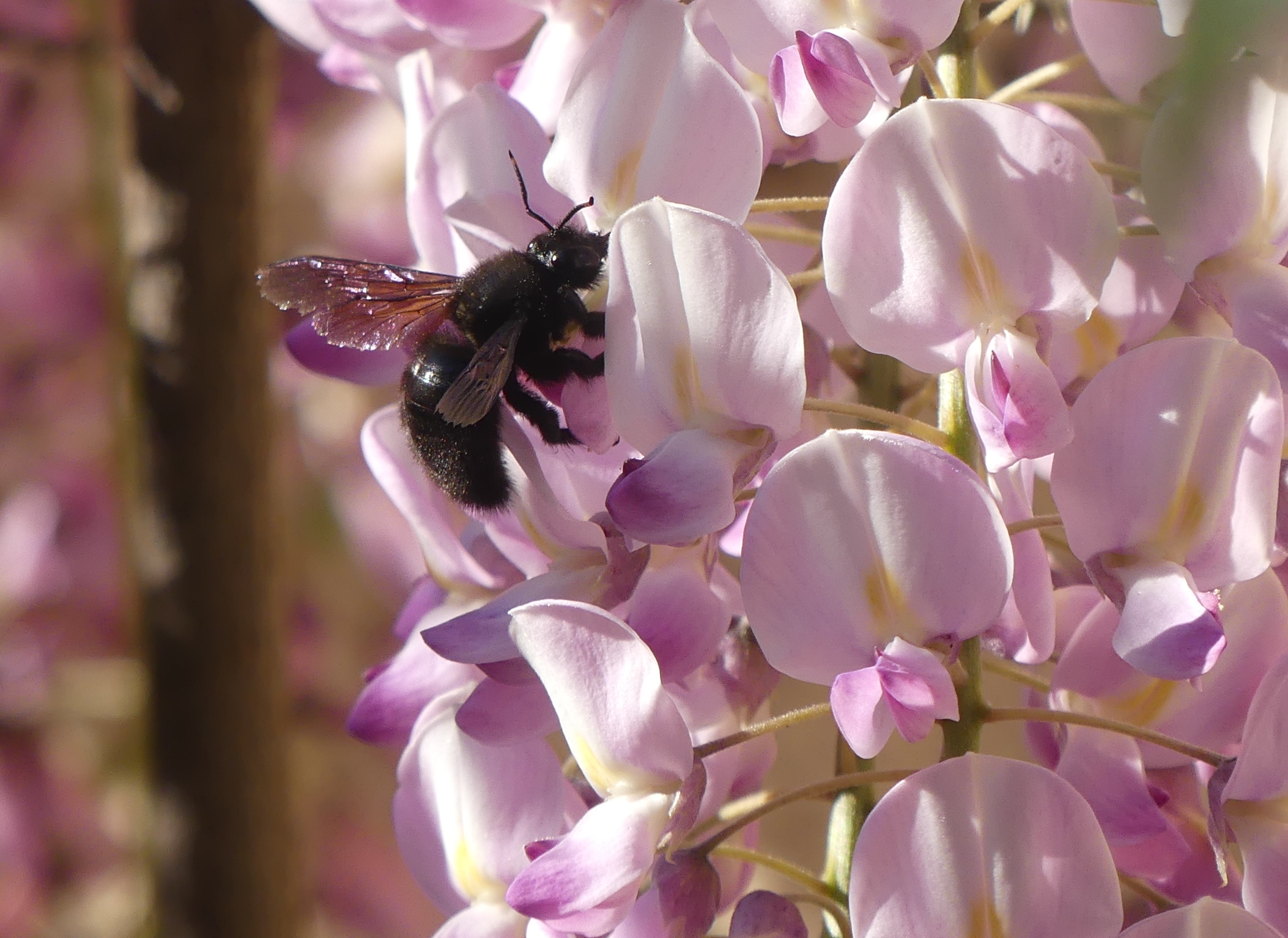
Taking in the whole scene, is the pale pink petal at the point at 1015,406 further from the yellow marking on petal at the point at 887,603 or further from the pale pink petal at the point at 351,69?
the pale pink petal at the point at 351,69

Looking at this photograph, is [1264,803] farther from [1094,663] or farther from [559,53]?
[559,53]

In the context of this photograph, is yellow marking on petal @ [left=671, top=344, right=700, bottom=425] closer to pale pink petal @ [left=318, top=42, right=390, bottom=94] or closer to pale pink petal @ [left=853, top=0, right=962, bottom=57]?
pale pink petal @ [left=853, top=0, right=962, bottom=57]

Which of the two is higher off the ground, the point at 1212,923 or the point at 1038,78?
the point at 1038,78


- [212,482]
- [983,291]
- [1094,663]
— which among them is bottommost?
[212,482]

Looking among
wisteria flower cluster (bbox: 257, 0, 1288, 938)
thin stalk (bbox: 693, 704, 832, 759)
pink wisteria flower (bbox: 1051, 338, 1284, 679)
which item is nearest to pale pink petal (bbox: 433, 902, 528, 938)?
wisteria flower cluster (bbox: 257, 0, 1288, 938)

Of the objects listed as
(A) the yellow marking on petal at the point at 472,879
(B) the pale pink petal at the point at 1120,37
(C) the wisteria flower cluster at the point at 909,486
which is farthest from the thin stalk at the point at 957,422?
(A) the yellow marking on petal at the point at 472,879

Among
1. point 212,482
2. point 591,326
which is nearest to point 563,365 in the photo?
point 591,326
